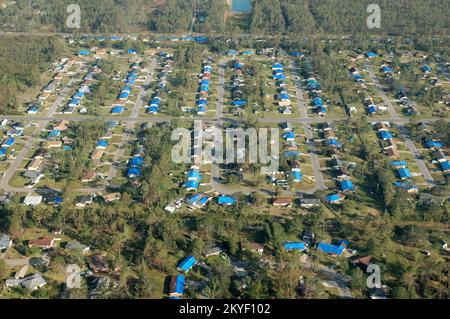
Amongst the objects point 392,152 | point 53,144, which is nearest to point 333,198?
point 392,152

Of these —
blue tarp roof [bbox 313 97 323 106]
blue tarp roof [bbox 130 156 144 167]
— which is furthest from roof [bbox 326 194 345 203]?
blue tarp roof [bbox 313 97 323 106]

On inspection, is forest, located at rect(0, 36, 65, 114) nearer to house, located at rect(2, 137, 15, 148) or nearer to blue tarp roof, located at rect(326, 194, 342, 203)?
house, located at rect(2, 137, 15, 148)

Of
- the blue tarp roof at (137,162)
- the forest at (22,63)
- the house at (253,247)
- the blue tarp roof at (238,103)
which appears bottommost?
the house at (253,247)

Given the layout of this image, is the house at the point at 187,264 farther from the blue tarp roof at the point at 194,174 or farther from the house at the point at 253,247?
the blue tarp roof at the point at 194,174

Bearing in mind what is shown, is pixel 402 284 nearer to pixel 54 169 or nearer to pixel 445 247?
pixel 445 247

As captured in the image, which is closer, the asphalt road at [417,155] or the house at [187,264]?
the house at [187,264]

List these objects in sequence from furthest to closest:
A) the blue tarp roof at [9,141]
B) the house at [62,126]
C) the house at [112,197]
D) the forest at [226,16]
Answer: the forest at [226,16], the house at [62,126], the blue tarp roof at [9,141], the house at [112,197]

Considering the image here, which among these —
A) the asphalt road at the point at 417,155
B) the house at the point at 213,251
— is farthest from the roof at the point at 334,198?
the house at the point at 213,251

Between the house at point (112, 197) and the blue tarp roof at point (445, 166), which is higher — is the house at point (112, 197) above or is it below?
above
